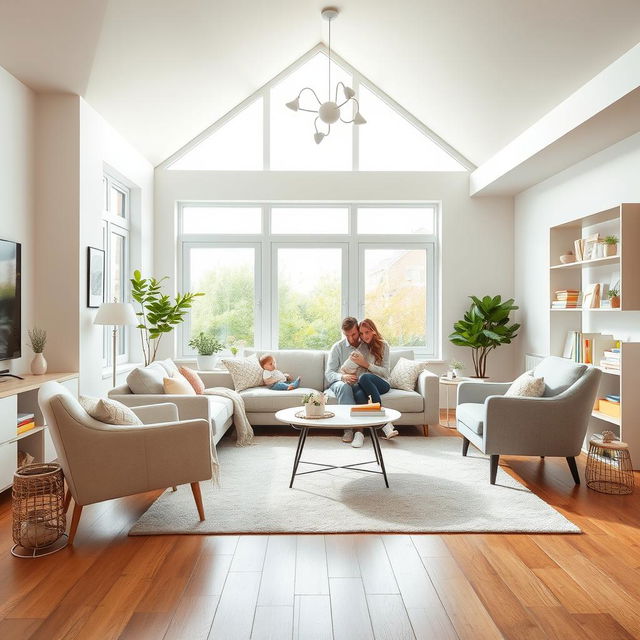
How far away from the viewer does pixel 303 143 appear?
6586 mm

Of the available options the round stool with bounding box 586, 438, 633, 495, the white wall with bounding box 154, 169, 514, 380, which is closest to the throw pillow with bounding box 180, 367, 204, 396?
the white wall with bounding box 154, 169, 514, 380

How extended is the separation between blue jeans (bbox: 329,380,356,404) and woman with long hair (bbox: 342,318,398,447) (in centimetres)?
6

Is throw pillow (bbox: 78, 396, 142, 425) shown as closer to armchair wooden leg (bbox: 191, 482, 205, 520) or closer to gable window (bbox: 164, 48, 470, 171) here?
armchair wooden leg (bbox: 191, 482, 205, 520)

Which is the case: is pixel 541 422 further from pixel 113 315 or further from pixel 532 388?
pixel 113 315

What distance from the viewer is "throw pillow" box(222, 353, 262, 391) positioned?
5543mm

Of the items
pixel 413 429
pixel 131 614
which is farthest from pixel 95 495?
pixel 413 429

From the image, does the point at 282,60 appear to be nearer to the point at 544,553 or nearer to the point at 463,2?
the point at 463,2

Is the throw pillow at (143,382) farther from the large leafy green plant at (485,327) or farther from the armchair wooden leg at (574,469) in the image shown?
the large leafy green plant at (485,327)

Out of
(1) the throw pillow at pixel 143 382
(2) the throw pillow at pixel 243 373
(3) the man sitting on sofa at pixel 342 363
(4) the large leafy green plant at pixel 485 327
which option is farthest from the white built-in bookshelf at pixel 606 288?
(1) the throw pillow at pixel 143 382

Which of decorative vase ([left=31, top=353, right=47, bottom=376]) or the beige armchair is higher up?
decorative vase ([left=31, top=353, right=47, bottom=376])

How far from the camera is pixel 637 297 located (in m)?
3.99

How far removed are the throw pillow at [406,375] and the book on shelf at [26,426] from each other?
323 cm

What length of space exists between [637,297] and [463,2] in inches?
98.1

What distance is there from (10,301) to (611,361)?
4442mm
